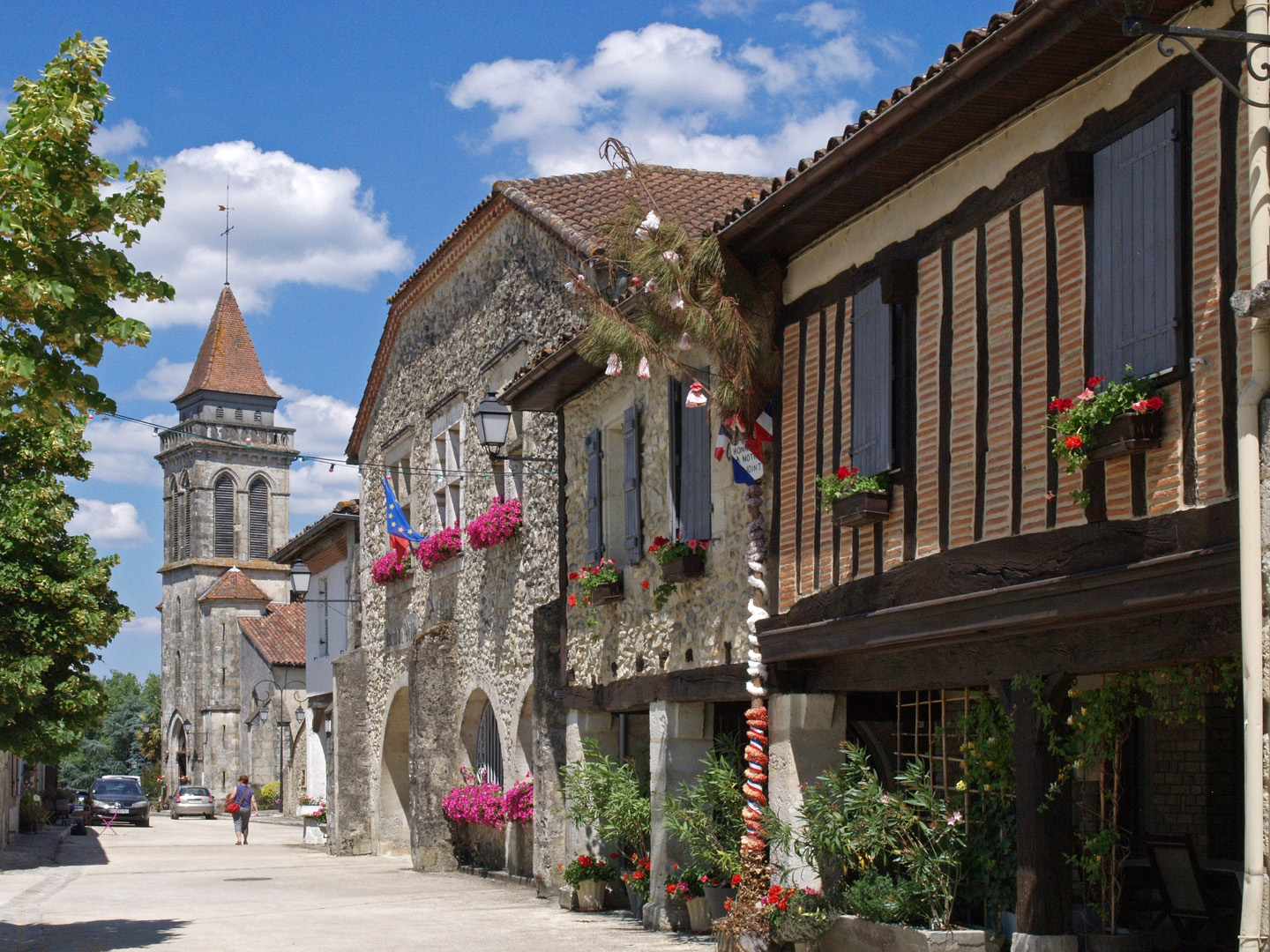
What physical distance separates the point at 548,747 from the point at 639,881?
274cm

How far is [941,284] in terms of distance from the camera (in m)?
7.87

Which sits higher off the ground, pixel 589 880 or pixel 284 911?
pixel 589 880

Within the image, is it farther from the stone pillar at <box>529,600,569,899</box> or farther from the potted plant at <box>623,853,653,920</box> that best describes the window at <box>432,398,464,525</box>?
the potted plant at <box>623,853,653,920</box>

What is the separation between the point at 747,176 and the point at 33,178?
9610 mm

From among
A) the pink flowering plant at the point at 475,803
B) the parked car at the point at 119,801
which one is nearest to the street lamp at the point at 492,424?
the pink flowering plant at the point at 475,803

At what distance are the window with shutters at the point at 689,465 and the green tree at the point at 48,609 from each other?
9.83 m

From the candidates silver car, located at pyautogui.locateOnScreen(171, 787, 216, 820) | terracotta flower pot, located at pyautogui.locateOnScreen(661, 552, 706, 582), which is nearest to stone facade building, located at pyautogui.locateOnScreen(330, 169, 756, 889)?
terracotta flower pot, located at pyautogui.locateOnScreen(661, 552, 706, 582)

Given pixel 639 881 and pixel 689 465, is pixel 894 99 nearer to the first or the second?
pixel 689 465

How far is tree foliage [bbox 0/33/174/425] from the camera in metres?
8.82

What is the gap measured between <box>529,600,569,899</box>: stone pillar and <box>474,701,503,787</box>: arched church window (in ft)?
10.3

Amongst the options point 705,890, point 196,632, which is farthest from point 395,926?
point 196,632

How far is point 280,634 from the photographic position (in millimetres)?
45156

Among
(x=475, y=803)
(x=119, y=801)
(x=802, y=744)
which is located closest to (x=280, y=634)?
(x=119, y=801)

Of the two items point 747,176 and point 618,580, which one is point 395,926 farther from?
point 747,176
